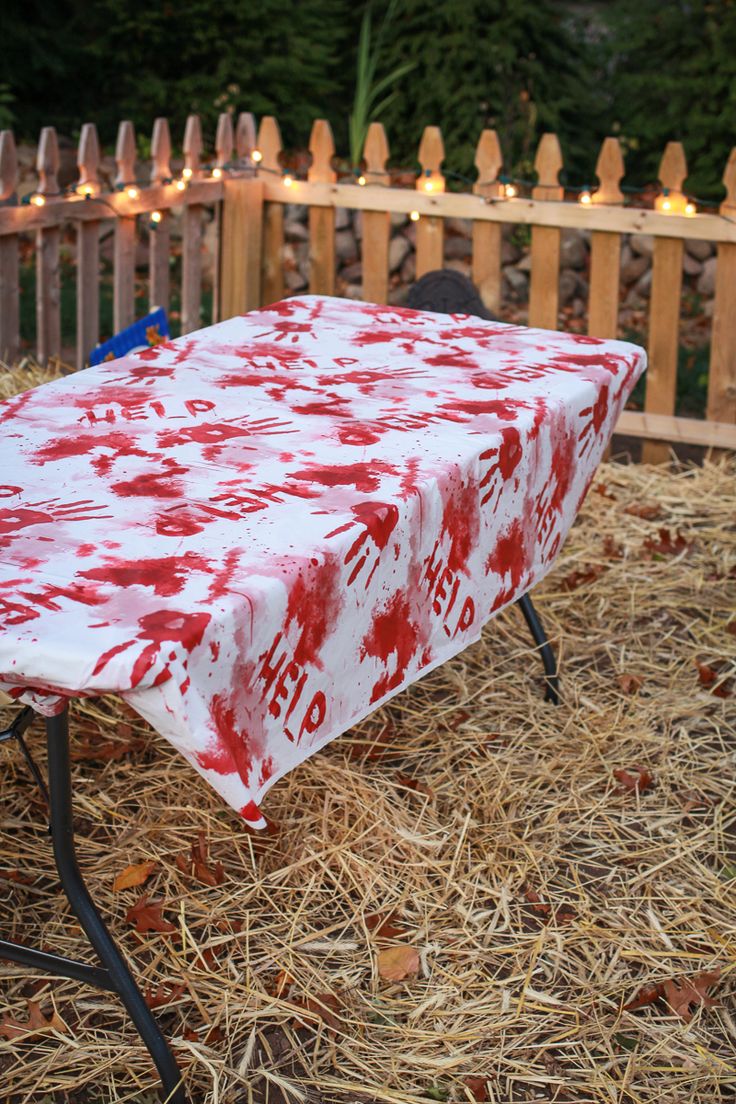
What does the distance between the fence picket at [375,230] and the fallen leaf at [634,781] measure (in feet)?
9.69

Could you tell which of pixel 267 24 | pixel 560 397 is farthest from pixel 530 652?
pixel 267 24

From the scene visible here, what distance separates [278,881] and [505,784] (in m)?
0.72

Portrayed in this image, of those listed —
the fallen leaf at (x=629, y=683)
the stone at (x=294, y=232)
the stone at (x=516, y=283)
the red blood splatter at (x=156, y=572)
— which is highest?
the stone at (x=294, y=232)

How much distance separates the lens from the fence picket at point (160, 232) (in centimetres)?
556

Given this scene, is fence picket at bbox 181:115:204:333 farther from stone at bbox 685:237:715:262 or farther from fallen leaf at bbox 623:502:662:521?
stone at bbox 685:237:715:262

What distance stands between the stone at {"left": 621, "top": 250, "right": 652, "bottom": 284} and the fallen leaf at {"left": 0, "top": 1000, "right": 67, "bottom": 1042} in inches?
289

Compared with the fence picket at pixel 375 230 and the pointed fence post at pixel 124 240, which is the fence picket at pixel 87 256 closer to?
the pointed fence post at pixel 124 240

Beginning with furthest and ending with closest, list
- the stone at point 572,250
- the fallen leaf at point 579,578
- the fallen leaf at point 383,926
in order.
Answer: the stone at point 572,250 → the fallen leaf at point 579,578 → the fallen leaf at point 383,926

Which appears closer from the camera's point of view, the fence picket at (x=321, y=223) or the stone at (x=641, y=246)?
the fence picket at (x=321, y=223)

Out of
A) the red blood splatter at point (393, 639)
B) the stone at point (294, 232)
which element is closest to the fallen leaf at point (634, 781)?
the red blood splatter at point (393, 639)

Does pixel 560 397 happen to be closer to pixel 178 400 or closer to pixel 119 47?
pixel 178 400

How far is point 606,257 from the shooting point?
18.4 feet

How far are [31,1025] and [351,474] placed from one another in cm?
121

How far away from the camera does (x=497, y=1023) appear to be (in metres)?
2.52
